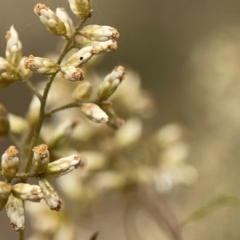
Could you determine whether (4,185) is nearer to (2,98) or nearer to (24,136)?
(24,136)

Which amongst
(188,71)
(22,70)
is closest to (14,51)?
(22,70)

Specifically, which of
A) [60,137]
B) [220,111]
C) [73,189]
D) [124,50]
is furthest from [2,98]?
[60,137]

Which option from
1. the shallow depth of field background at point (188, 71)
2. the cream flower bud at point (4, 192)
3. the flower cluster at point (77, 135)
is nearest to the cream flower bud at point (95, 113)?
the flower cluster at point (77, 135)

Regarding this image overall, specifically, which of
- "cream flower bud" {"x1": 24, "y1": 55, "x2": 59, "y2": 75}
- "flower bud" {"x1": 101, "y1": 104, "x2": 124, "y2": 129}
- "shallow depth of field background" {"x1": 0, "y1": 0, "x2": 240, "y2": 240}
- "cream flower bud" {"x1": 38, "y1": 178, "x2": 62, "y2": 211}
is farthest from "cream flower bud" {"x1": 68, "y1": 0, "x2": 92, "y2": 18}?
"shallow depth of field background" {"x1": 0, "y1": 0, "x2": 240, "y2": 240}

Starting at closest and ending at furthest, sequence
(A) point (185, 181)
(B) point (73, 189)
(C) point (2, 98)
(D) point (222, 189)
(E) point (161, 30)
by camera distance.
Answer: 1. (B) point (73, 189)
2. (A) point (185, 181)
3. (D) point (222, 189)
4. (C) point (2, 98)
5. (E) point (161, 30)

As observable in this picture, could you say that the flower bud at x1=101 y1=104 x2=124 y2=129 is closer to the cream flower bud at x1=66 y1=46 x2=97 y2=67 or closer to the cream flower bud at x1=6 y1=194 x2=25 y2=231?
the cream flower bud at x1=66 y1=46 x2=97 y2=67

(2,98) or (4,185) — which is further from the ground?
(4,185)

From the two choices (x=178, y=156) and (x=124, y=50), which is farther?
(x=124, y=50)

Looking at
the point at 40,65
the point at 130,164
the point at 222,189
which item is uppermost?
the point at 40,65
